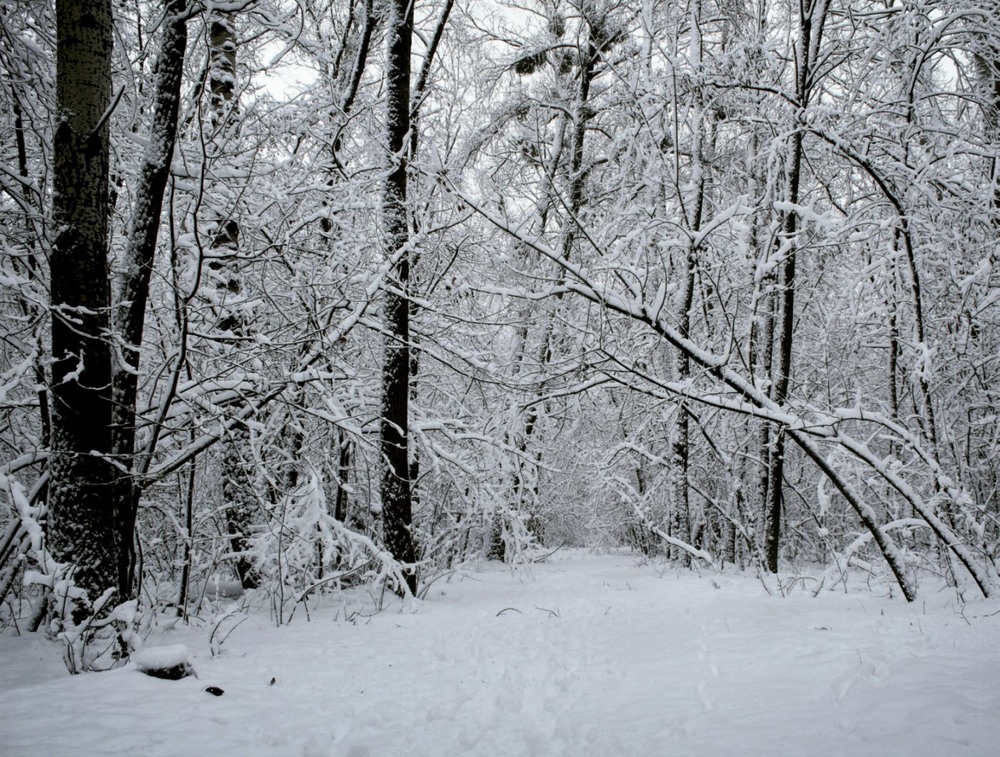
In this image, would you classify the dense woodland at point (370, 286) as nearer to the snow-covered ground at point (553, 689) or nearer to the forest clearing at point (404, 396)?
the forest clearing at point (404, 396)

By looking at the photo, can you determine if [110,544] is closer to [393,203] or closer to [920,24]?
[393,203]

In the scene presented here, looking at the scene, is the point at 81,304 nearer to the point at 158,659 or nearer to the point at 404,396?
the point at 158,659

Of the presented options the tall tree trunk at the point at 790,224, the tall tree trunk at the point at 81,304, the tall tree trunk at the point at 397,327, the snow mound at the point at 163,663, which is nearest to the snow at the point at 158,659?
the snow mound at the point at 163,663

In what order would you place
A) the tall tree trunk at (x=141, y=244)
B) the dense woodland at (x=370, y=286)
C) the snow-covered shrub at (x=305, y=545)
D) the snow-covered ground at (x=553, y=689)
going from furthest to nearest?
the snow-covered shrub at (x=305, y=545) → the tall tree trunk at (x=141, y=244) → the dense woodland at (x=370, y=286) → the snow-covered ground at (x=553, y=689)

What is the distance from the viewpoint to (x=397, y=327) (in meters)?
6.16

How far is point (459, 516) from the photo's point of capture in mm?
9117

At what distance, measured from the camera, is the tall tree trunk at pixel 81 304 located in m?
3.33

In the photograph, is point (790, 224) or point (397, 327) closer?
point (397, 327)

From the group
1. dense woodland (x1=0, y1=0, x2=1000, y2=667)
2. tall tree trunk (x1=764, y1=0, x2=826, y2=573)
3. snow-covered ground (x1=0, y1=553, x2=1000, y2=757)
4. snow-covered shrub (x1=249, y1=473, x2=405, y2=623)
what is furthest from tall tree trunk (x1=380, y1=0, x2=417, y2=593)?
tall tree trunk (x1=764, y1=0, x2=826, y2=573)

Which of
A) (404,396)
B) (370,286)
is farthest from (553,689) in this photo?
(404,396)

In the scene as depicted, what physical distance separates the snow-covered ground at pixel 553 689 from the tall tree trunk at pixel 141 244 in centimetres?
94

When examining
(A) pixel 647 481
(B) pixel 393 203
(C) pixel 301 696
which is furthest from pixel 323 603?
(A) pixel 647 481

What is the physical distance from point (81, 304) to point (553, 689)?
3606 mm

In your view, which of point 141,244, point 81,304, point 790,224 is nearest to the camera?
point 81,304
